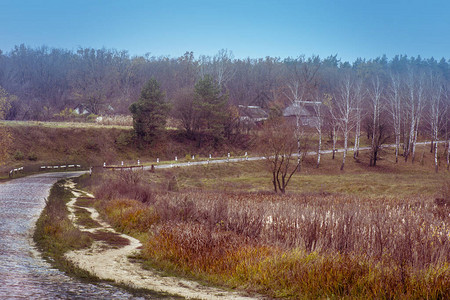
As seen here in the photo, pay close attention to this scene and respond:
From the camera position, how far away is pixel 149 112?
63844mm

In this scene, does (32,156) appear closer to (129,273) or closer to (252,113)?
(252,113)

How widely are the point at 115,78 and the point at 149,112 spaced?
59.7 m

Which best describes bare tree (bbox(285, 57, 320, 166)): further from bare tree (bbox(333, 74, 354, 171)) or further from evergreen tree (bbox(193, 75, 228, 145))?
evergreen tree (bbox(193, 75, 228, 145))

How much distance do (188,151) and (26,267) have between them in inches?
2131

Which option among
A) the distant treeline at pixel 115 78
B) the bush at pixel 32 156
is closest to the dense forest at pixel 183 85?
the distant treeline at pixel 115 78

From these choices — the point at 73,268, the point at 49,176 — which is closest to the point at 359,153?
the point at 49,176

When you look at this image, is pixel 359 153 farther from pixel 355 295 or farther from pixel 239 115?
pixel 355 295

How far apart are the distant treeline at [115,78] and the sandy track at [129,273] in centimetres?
7217

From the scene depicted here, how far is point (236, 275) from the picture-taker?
1380 cm

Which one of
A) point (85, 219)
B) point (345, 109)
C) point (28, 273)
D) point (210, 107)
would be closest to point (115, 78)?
point (210, 107)

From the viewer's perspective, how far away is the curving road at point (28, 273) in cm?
1113

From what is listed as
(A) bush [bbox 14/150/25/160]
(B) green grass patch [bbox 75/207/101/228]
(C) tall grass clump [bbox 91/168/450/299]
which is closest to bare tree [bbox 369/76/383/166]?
(B) green grass patch [bbox 75/207/101/228]

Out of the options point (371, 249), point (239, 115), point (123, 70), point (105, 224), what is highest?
point (123, 70)

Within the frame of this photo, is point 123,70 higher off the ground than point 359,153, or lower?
higher
